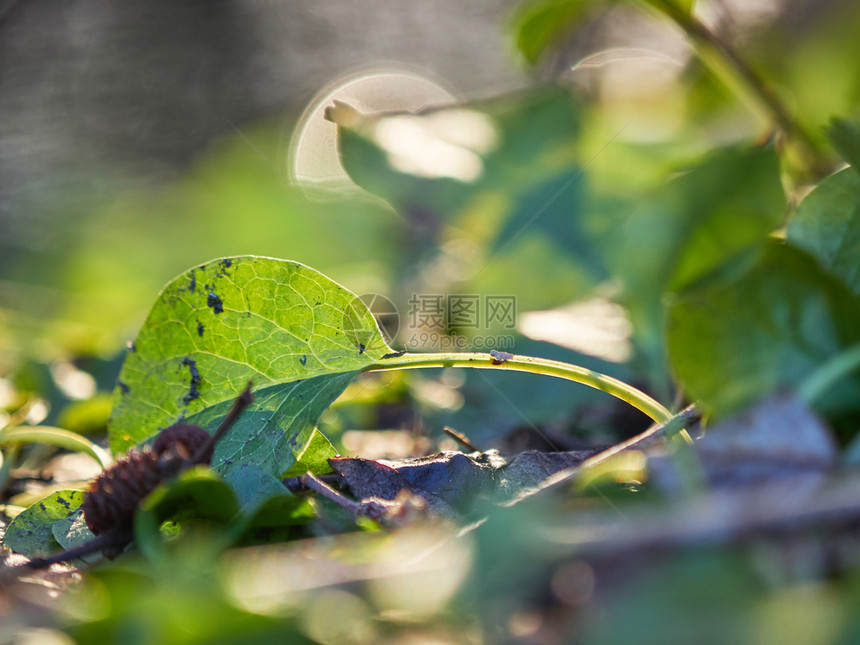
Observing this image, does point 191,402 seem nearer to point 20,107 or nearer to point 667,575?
point 667,575

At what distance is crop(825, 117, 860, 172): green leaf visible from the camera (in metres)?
0.28

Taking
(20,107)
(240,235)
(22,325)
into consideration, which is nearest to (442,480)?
(22,325)

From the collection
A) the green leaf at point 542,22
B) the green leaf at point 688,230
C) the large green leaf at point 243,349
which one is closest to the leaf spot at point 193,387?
the large green leaf at point 243,349

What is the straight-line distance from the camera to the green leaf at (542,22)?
0.68 m

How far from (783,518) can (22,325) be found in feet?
2.63

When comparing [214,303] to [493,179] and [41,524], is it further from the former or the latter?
[493,179]

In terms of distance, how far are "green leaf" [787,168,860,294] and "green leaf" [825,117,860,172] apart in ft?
0.03

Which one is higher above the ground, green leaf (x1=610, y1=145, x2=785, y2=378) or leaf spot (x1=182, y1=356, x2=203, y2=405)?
green leaf (x1=610, y1=145, x2=785, y2=378)

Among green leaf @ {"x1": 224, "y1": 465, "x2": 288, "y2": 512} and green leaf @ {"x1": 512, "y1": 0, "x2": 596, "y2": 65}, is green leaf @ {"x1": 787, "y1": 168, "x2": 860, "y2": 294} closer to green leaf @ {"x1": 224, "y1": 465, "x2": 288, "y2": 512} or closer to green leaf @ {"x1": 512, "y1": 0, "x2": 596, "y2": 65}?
green leaf @ {"x1": 224, "y1": 465, "x2": 288, "y2": 512}

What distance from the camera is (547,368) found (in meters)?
0.31

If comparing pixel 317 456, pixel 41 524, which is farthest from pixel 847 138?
pixel 41 524

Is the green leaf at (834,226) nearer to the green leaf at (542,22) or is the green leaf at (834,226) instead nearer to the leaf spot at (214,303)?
the leaf spot at (214,303)

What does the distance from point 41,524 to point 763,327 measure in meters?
0.32

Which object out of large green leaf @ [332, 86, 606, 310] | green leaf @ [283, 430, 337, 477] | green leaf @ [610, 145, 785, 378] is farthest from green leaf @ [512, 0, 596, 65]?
green leaf @ [283, 430, 337, 477]
